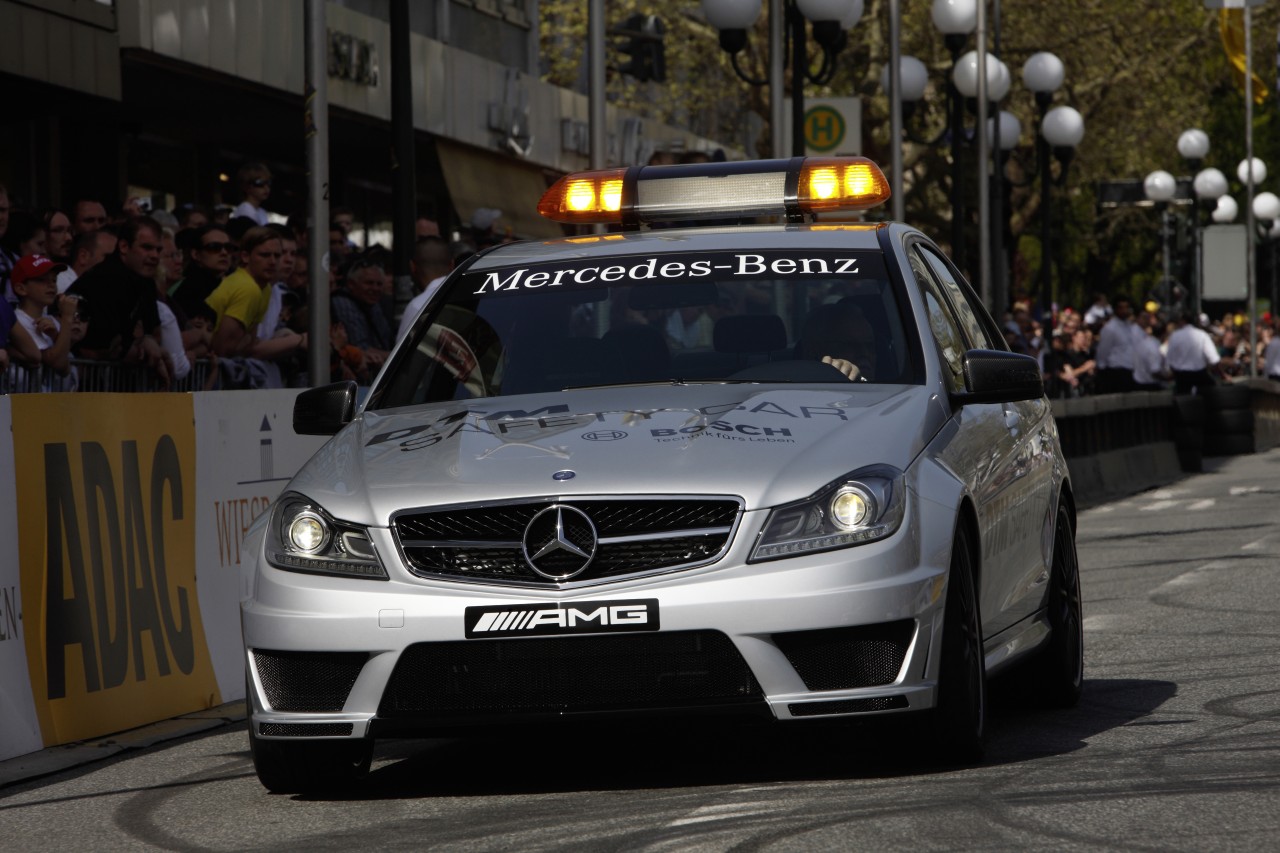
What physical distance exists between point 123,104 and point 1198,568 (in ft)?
43.5

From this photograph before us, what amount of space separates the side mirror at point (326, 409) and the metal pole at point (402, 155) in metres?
7.68

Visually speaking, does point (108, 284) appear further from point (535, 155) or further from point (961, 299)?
point (535, 155)

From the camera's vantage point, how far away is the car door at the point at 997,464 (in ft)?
25.5

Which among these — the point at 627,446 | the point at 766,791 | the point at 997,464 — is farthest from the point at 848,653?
the point at 997,464

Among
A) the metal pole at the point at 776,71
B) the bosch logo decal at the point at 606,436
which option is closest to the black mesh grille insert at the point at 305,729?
the bosch logo decal at the point at 606,436

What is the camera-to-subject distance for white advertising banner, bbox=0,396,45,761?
8664 mm

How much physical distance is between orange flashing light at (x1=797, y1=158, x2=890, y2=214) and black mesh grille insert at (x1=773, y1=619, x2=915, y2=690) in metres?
3.26

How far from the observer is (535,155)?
107 ft

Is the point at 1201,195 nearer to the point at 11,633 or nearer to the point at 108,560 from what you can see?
the point at 108,560

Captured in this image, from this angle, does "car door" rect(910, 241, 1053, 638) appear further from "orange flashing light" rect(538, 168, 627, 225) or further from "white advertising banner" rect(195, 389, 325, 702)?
"white advertising banner" rect(195, 389, 325, 702)

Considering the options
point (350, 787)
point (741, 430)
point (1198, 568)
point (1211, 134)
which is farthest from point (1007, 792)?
point (1211, 134)

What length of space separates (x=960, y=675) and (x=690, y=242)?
213 centimetres

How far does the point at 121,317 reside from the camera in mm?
12445

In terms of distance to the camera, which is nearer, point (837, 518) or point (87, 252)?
point (837, 518)
